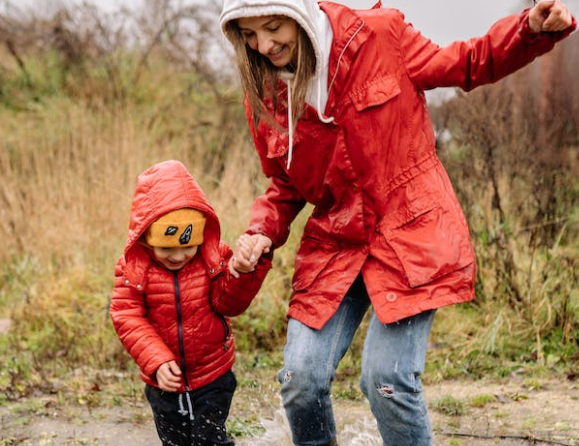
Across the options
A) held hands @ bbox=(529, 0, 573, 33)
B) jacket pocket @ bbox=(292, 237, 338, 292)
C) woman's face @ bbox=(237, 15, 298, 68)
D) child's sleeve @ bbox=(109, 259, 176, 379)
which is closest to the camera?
held hands @ bbox=(529, 0, 573, 33)

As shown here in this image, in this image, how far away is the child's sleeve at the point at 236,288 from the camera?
3215 mm

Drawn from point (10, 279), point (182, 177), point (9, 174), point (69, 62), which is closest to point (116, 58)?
point (69, 62)

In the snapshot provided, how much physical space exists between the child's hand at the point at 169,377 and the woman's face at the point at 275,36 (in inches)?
48.0

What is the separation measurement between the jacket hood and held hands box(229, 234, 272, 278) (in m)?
0.68

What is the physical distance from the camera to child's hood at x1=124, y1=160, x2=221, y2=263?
128 inches

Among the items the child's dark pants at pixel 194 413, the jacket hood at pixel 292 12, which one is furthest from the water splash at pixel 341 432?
the jacket hood at pixel 292 12

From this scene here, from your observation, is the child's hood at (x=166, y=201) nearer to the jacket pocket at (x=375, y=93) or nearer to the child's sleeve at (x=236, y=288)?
the child's sleeve at (x=236, y=288)

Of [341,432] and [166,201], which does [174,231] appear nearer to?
[166,201]

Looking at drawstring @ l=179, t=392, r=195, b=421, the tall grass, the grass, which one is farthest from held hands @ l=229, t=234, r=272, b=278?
the tall grass

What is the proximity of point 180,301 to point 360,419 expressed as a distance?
1.49 meters

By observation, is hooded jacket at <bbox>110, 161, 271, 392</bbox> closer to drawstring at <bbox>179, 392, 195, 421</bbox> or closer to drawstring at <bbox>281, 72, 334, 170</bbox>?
drawstring at <bbox>179, 392, 195, 421</bbox>

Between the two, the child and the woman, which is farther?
the child

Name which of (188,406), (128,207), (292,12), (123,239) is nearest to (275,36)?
(292,12)

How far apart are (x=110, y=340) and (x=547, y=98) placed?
350 centimetres
